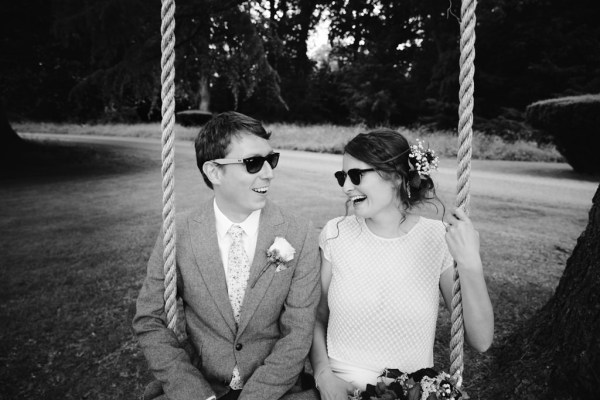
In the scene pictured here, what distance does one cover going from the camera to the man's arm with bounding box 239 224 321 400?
1824 mm

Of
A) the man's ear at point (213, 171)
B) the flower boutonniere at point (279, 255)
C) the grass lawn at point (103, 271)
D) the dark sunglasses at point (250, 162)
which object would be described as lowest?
the grass lawn at point (103, 271)

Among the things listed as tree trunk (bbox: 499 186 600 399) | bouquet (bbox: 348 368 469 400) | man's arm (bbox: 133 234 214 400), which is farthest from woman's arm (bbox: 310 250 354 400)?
tree trunk (bbox: 499 186 600 399)

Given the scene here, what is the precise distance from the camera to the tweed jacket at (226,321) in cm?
185

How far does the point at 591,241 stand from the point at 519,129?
16.5 meters

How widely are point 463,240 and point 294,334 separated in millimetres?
800

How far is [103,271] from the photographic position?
4828 mm

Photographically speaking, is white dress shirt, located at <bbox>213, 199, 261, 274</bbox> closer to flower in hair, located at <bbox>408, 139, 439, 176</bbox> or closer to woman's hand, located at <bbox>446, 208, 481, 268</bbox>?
→ flower in hair, located at <bbox>408, 139, 439, 176</bbox>

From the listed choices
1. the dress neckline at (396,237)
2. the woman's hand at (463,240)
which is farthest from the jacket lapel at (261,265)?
the woman's hand at (463,240)

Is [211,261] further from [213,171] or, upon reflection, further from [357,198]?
[357,198]

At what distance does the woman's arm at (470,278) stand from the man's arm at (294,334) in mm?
631

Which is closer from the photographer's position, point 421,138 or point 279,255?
point 279,255

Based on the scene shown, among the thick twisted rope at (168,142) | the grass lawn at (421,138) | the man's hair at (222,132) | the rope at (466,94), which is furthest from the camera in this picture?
the grass lawn at (421,138)

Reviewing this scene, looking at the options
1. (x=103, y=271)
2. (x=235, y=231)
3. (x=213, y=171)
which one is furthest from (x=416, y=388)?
(x=103, y=271)

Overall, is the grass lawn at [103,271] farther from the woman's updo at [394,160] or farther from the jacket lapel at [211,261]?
the jacket lapel at [211,261]
